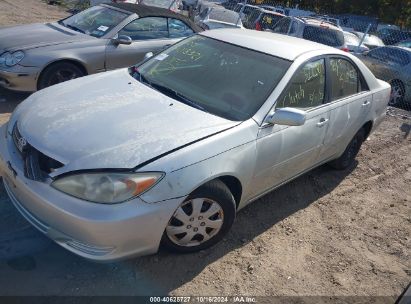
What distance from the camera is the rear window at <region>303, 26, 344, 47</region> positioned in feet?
36.4

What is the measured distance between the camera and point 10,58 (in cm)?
526

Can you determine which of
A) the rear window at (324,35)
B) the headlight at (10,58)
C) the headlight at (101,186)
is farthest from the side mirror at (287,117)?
the rear window at (324,35)

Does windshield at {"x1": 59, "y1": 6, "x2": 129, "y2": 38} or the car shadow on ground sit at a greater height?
windshield at {"x1": 59, "y1": 6, "x2": 129, "y2": 38}

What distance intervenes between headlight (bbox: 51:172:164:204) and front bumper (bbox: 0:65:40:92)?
128 inches

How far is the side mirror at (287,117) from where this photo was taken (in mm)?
3201

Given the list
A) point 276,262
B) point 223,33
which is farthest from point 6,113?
point 276,262

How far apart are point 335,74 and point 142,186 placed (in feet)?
8.34

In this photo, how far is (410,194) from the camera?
4.93 meters

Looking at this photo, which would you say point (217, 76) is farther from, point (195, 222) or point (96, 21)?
point (96, 21)

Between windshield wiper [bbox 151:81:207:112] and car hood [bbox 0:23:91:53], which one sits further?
car hood [bbox 0:23:91:53]

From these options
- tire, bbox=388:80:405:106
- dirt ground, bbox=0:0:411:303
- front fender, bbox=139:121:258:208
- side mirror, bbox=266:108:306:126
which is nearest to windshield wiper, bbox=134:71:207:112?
front fender, bbox=139:121:258:208

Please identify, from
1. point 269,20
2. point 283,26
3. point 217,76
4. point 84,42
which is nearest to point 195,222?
point 217,76

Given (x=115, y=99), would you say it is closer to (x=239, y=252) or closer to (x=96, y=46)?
(x=239, y=252)

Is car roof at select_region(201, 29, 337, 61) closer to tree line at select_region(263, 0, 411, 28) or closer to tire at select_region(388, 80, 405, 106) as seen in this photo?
tire at select_region(388, 80, 405, 106)
